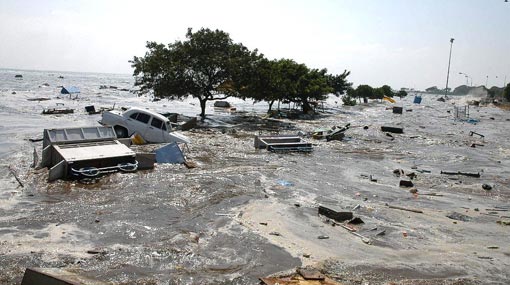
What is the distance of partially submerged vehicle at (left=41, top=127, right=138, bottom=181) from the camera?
39.3 ft

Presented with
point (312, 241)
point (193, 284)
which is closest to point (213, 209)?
point (312, 241)

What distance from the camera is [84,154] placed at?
41.2 feet

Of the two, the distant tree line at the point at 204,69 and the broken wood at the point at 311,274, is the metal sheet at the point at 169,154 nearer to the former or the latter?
the broken wood at the point at 311,274

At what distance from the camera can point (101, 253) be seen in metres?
7.22

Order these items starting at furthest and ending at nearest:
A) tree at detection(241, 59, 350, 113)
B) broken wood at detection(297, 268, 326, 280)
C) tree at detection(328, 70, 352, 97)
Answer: tree at detection(328, 70, 352, 97) < tree at detection(241, 59, 350, 113) < broken wood at detection(297, 268, 326, 280)

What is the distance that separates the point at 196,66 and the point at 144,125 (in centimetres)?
1295

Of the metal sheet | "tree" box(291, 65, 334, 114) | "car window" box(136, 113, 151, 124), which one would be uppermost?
"tree" box(291, 65, 334, 114)

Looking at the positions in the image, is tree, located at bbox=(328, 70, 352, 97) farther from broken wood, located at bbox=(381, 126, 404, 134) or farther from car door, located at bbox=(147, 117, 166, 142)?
car door, located at bbox=(147, 117, 166, 142)

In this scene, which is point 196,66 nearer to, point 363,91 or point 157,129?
point 157,129

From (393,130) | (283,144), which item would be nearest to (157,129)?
(283,144)

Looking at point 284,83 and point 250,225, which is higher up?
point 284,83

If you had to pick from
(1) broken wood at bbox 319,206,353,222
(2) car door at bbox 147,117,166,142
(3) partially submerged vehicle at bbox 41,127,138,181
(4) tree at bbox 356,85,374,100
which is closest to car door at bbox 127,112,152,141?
(2) car door at bbox 147,117,166,142

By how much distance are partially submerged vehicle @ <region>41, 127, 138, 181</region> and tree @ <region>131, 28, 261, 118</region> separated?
1634 centimetres

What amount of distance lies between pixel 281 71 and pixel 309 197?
29.3 meters
